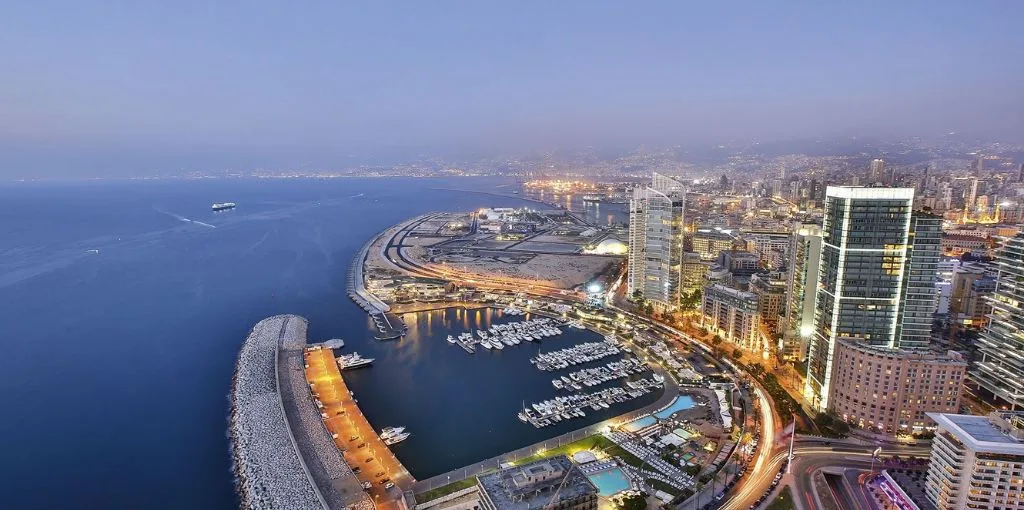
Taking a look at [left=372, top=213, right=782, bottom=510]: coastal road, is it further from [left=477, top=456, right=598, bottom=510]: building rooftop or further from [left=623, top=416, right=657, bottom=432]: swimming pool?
[left=477, top=456, right=598, bottom=510]: building rooftop

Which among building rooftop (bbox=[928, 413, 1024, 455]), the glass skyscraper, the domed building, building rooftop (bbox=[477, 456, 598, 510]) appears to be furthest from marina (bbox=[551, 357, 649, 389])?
the domed building

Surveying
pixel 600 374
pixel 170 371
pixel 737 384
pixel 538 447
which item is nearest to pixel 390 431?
pixel 538 447

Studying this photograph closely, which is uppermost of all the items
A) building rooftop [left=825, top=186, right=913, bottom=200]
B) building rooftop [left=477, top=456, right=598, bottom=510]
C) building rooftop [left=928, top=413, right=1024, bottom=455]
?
building rooftop [left=825, top=186, right=913, bottom=200]

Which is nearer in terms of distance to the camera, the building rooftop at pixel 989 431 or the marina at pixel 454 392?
the building rooftop at pixel 989 431

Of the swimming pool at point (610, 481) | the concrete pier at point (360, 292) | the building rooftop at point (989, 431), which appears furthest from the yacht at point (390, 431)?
the building rooftop at point (989, 431)

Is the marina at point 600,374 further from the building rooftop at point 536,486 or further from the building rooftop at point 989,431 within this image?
the building rooftop at point 989,431

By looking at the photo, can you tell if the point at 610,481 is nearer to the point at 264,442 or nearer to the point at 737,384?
the point at 737,384

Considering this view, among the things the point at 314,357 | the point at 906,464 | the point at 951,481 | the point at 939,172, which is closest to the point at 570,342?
the point at 314,357
